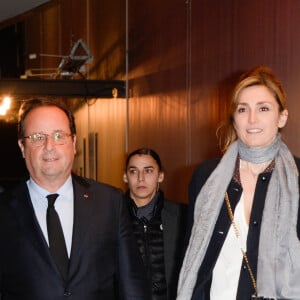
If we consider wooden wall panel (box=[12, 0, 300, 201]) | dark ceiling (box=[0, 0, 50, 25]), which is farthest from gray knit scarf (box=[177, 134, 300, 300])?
dark ceiling (box=[0, 0, 50, 25])

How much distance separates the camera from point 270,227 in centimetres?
242

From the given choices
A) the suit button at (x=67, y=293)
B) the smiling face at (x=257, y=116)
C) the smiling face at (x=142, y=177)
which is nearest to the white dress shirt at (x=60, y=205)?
the suit button at (x=67, y=293)

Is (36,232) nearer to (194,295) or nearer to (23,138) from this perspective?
(23,138)

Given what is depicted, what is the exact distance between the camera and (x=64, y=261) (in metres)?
2.36

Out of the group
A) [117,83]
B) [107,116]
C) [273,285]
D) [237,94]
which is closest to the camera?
[273,285]

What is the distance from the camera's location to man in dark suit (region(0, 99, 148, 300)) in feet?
7.65

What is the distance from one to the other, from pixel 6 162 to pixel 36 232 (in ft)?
47.1

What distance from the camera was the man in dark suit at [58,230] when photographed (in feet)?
7.65

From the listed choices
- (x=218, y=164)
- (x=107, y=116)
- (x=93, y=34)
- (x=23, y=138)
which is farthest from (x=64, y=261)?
(x=93, y=34)

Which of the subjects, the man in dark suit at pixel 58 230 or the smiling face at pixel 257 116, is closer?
the man in dark suit at pixel 58 230

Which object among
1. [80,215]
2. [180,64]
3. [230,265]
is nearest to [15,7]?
[180,64]

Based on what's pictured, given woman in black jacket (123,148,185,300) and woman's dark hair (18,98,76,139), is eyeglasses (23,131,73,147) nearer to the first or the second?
woman's dark hair (18,98,76,139)

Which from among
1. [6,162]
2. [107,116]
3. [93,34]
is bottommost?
[6,162]

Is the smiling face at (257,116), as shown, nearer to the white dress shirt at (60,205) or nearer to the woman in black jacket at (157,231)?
the white dress shirt at (60,205)
